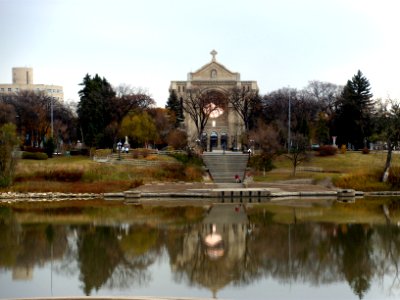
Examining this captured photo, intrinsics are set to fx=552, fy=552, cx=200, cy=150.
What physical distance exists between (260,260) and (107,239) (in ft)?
25.1

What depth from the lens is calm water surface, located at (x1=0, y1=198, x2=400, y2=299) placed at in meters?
15.7

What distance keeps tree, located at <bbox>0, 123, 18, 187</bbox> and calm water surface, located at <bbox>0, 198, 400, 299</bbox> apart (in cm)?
1194

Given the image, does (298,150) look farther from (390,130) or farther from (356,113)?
(356,113)

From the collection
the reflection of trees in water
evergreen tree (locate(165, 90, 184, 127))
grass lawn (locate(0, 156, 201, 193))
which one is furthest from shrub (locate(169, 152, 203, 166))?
evergreen tree (locate(165, 90, 184, 127))

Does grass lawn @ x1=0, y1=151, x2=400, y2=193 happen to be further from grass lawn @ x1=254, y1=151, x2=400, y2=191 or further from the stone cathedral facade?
the stone cathedral facade

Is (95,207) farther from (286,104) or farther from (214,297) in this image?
(286,104)

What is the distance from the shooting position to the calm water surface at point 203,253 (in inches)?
620

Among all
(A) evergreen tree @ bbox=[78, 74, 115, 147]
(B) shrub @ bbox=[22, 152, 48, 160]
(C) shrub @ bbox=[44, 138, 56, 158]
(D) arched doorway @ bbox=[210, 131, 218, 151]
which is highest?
(A) evergreen tree @ bbox=[78, 74, 115, 147]

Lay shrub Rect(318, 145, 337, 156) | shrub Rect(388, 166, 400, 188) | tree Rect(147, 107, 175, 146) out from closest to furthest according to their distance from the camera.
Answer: shrub Rect(388, 166, 400, 188)
shrub Rect(318, 145, 337, 156)
tree Rect(147, 107, 175, 146)

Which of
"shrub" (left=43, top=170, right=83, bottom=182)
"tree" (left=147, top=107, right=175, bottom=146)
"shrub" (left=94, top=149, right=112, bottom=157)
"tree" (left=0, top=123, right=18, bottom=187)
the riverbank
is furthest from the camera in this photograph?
"tree" (left=147, top=107, right=175, bottom=146)

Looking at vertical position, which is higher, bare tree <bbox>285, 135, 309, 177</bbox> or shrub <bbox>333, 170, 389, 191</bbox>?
bare tree <bbox>285, 135, 309, 177</bbox>

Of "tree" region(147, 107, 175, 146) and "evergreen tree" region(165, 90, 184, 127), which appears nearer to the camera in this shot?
"tree" region(147, 107, 175, 146)

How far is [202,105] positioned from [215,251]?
1994 inches

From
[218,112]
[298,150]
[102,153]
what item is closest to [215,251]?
[298,150]
